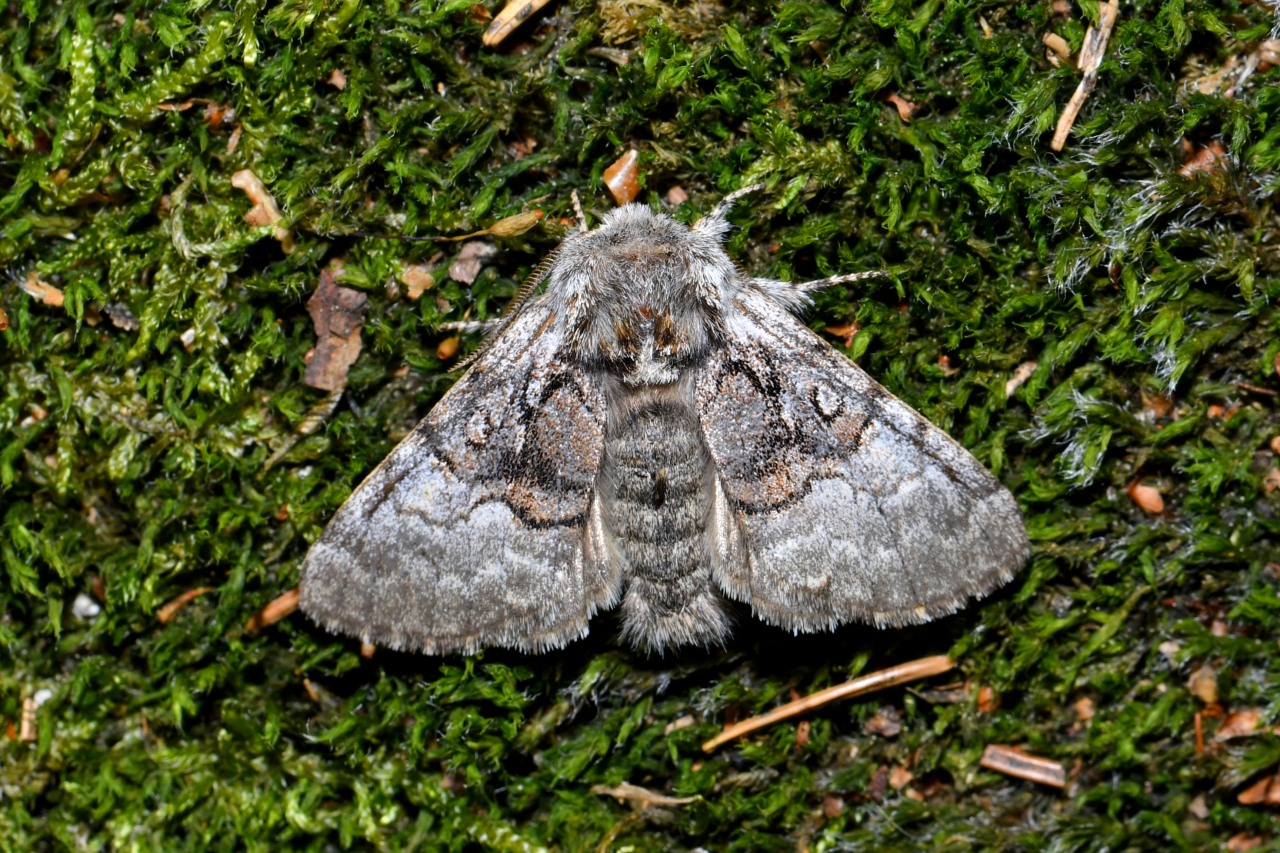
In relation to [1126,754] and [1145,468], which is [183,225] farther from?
[1126,754]

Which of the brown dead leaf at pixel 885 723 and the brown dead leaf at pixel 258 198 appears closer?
the brown dead leaf at pixel 258 198

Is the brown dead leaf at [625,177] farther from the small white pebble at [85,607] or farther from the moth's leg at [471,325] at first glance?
the small white pebble at [85,607]

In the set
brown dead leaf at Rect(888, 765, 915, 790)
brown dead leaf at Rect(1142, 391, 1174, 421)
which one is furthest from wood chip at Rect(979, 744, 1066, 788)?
brown dead leaf at Rect(1142, 391, 1174, 421)

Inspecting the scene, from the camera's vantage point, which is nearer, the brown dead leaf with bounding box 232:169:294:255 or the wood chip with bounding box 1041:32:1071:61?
the wood chip with bounding box 1041:32:1071:61

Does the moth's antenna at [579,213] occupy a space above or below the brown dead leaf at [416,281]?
above

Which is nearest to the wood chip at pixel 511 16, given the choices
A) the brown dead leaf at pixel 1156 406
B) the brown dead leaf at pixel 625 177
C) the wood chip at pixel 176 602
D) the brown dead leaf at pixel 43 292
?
the brown dead leaf at pixel 625 177

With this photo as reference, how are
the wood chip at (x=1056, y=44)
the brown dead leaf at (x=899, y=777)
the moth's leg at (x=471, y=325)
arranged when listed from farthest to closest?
the brown dead leaf at (x=899, y=777) → the moth's leg at (x=471, y=325) → the wood chip at (x=1056, y=44)

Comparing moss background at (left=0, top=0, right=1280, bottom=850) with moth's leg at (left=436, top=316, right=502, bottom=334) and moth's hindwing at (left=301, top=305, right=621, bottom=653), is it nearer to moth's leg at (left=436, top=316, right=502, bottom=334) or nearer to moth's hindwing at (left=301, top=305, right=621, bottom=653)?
moth's leg at (left=436, top=316, right=502, bottom=334)
